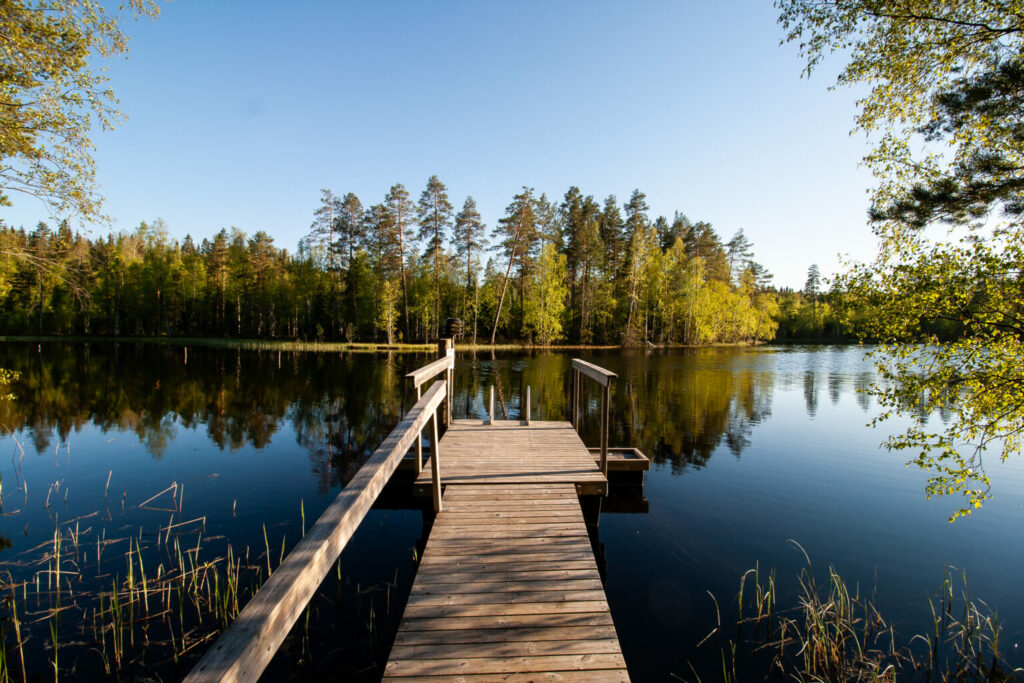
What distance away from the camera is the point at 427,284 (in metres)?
49.2

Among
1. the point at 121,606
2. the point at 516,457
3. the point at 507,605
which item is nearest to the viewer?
the point at 507,605

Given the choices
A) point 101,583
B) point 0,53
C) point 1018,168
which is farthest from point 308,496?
point 1018,168

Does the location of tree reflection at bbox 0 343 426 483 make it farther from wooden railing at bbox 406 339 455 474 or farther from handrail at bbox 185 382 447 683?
handrail at bbox 185 382 447 683

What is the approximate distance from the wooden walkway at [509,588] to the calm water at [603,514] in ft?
3.90

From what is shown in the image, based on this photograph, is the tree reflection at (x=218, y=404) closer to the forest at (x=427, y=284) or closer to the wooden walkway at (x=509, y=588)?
the wooden walkway at (x=509, y=588)

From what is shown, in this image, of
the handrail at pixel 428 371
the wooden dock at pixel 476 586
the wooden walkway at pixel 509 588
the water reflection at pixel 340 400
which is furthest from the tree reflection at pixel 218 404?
the wooden dock at pixel 476 586

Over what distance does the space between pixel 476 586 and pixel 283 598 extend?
8.30 feet

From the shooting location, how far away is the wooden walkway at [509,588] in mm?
2822

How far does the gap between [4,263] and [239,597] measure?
10.2 metres

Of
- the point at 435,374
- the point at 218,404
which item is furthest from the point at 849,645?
the point at 218,404

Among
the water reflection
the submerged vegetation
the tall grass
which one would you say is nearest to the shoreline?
the water reflection

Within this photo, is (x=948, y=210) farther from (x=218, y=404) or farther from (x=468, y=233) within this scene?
(x=468, y=233)

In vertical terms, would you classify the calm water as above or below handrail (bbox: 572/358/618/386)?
below

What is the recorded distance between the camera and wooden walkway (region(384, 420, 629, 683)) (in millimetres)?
2822
